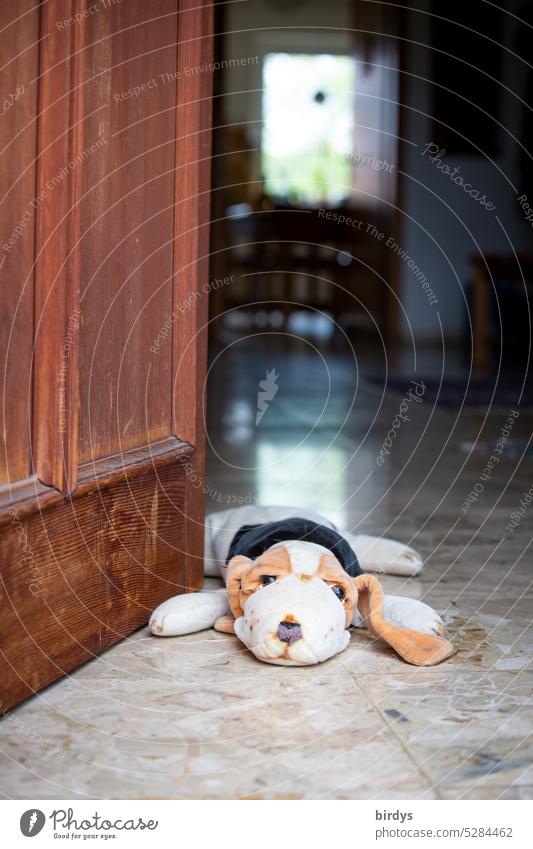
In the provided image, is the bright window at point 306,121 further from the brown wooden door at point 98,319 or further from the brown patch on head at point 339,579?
the brown patch on head at point 339,579

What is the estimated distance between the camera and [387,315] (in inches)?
296

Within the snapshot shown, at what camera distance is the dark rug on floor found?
412 centimetres

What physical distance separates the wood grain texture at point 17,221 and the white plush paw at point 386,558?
0.67 m

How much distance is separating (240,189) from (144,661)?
7636 mm

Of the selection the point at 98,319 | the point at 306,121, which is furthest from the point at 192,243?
the point at 306,121

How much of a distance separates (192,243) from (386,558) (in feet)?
1.83

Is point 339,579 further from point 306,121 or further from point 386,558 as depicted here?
point 306,121

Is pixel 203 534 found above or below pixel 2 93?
below

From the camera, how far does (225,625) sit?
54.2 inches

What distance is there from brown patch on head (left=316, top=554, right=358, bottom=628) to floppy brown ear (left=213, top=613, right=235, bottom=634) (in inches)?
5.8

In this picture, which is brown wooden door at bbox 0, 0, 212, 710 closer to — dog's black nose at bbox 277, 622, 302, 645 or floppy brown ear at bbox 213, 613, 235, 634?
floppy brown ear at bbox 213, 613, 235, 634

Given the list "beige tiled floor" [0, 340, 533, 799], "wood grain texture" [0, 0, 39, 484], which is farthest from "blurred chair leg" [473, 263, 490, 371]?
"wood grain texture" [0, 0, 39, 484]
